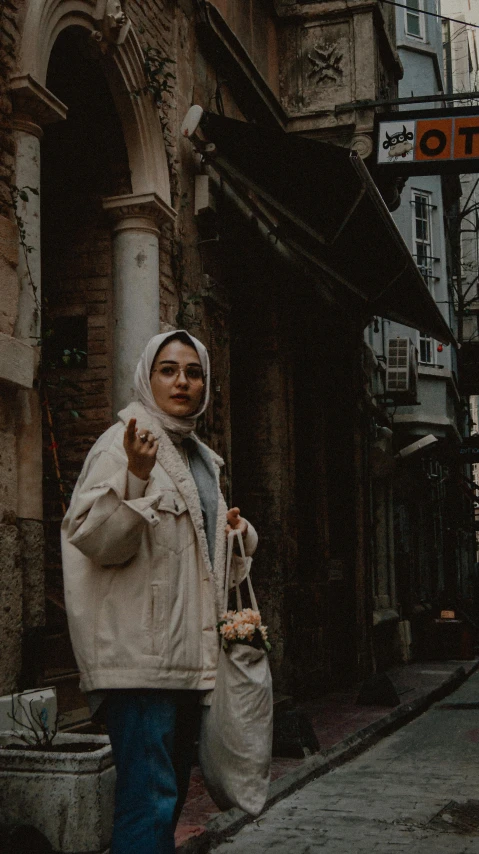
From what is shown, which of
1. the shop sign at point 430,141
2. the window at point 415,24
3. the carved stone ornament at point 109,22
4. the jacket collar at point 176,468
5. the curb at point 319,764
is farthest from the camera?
the window at point 415,24

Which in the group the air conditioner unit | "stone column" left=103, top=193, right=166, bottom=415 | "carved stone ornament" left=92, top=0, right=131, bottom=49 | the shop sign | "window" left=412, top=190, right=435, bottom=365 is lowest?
"stone column" left=103, top=193, right=166, bottom=415

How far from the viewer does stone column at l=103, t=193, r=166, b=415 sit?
8.26m

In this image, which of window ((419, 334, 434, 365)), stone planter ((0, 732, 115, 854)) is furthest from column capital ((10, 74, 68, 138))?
window ((419, 334, 434, 365))

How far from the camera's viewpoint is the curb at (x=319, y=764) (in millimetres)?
5617

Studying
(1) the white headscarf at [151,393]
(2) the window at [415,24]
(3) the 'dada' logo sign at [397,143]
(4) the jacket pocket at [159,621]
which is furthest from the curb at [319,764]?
(2) the window at [415,24]

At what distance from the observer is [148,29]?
8758 mm

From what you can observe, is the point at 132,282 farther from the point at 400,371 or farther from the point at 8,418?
the point at 400,371

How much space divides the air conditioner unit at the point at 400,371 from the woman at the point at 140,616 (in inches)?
617

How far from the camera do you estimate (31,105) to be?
21.4ft

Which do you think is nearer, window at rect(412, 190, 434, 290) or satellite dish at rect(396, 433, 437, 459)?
satellite dish at rect(396, 433, 437, 459)

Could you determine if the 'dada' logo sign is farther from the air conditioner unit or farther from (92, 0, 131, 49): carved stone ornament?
the air conditioner unit

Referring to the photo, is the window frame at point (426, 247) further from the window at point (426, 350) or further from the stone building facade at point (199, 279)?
the stone building facade at point (199, 279)

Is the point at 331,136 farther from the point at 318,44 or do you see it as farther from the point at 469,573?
the point at 469,573

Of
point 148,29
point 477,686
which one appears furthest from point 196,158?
point 477,686
